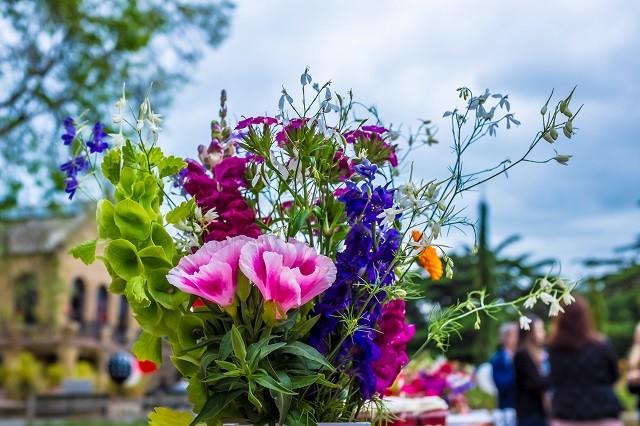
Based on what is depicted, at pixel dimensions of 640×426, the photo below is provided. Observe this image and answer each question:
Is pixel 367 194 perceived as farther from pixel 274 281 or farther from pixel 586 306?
pixel 586 306

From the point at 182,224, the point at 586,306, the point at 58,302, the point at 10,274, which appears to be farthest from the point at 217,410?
the point at 58,302

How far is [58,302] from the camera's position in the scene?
14.8m

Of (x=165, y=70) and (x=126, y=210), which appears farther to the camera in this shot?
(x=165, y=70)

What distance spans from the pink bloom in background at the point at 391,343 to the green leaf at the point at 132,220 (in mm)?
386

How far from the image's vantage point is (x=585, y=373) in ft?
16.3

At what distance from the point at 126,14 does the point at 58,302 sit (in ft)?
21.2

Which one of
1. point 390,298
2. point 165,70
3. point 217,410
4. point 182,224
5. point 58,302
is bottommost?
point 217,410

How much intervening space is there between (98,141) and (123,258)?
298mm

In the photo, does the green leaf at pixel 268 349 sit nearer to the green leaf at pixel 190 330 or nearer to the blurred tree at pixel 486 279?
the green leaf at pixel 190 330

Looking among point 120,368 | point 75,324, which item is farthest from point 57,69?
point 75,324

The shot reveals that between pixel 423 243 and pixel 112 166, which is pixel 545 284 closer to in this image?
pixel 423 243

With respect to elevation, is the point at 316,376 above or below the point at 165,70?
below

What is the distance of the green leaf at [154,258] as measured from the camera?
3.92 ft

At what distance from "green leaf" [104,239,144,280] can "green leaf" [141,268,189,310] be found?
0.02m
